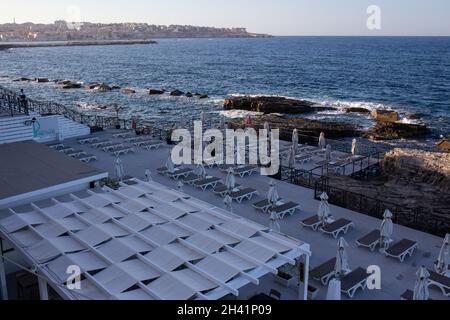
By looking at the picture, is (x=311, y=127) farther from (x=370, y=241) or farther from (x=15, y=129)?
(x=370, y=241)

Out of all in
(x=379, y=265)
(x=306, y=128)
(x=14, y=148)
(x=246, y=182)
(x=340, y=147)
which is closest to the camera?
(x=379, y=265)

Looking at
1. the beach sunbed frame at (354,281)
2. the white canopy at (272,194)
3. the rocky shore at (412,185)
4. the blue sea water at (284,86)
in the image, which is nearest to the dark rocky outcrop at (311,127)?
the blue sea water at (284,86)

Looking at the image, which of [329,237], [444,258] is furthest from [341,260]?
[329,237]

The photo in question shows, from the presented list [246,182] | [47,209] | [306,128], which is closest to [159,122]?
[306,128]

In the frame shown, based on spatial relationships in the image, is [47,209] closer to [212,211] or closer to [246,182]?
[212,211]

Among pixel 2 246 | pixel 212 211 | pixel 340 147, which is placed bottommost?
pixel 340 147

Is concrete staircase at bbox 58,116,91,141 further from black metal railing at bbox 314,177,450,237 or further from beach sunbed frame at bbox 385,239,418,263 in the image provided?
beach sunbed frame at bbox 385,239,418,263
